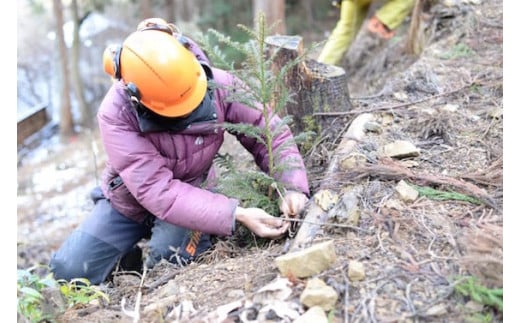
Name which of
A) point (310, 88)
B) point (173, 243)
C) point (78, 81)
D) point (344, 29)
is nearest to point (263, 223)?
point (173, 243)

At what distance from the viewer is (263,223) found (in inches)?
104

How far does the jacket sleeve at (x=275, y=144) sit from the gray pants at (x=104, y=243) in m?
0.76

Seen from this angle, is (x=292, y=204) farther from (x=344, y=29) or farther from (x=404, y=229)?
(x=344, y=29)

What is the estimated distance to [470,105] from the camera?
130 inches

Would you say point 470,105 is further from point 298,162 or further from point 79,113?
point 79,113

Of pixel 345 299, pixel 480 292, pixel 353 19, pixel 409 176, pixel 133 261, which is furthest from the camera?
pixel 353 19

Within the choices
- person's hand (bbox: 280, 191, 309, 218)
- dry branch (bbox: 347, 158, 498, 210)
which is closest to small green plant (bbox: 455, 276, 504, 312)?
dry branch (bbox: 347, 158, 498, 210)

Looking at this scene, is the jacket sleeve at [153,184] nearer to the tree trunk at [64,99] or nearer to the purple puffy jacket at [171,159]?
the purple puffy jacket at [171,159]

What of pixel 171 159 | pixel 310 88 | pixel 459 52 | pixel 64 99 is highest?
pixel 459 52

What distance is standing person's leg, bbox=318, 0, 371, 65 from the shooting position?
5379 millimetres

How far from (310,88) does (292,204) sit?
1.02 metres

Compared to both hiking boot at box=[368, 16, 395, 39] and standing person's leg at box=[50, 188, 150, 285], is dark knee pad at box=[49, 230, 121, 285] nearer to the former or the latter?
standing person's leg at box=[50, 188, 150, 285]

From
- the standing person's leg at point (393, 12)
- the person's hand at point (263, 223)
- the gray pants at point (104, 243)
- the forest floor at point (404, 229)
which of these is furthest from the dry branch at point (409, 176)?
the standing person's leg at point (393, 12)
